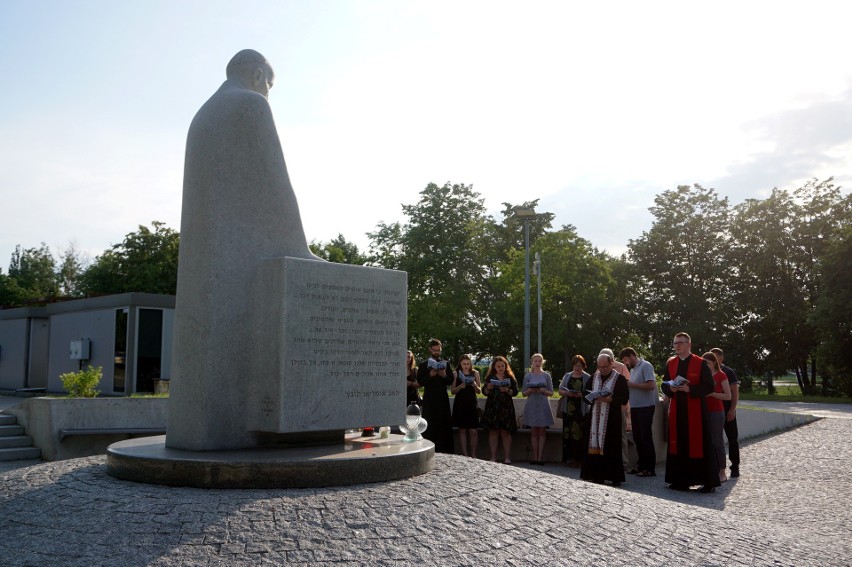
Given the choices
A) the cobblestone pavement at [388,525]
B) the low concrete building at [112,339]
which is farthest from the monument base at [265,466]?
the low concrete building at [112,339]

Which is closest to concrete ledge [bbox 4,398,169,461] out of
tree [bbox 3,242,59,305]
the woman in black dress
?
the woman in black dress

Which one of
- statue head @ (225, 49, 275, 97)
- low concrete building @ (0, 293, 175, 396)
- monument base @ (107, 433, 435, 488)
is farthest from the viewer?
low concrete building @ (0, 293, 175, 396)

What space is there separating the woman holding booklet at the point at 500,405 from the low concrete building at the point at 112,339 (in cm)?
1255

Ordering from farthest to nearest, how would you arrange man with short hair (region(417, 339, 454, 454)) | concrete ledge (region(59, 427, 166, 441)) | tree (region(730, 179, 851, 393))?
tree (region(730, 179, 851, 393)), concrete ledge (region(59, 427, 166, 441)), man with short hair (region(417, 339, 454, 454))

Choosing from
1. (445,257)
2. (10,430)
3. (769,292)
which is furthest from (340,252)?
(10,430)

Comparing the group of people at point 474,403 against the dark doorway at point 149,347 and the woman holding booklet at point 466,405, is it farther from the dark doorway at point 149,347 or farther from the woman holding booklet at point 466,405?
the dark doorway at point 149,347

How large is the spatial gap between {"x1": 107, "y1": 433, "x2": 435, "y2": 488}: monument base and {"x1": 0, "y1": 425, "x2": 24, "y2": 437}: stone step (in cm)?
790

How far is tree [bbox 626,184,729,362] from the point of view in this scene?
44000 millimetres

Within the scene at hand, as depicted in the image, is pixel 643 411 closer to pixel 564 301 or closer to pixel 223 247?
pixel 223 247

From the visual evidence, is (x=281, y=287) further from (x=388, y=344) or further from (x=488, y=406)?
(x=488, y=406)

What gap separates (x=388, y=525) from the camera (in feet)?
16.1

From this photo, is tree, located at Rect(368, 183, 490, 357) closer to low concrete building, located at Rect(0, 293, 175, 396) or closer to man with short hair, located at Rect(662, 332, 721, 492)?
low concrete building, located at Rect(0, 293, 175, 396)

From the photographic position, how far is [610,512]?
586 cm

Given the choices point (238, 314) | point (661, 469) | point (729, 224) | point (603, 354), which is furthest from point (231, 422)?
point (729, 224)
